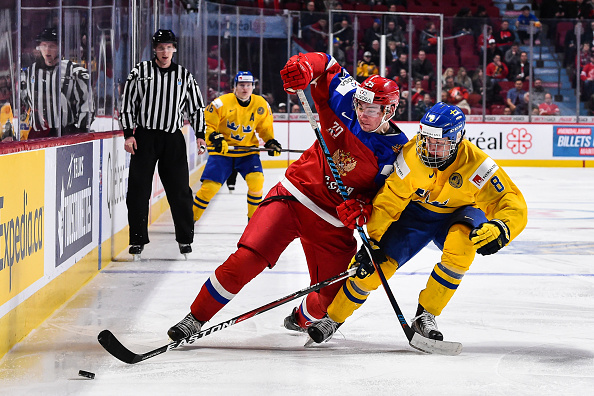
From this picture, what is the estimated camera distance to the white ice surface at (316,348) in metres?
2.65

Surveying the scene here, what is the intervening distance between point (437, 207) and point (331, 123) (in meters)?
0.49

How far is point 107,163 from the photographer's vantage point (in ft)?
16.2

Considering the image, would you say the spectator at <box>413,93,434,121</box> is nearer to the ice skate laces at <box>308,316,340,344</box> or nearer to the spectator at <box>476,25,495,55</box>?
the spectator at <box>476,25,495,55</box>

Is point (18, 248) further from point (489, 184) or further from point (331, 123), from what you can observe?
point (489, 184)

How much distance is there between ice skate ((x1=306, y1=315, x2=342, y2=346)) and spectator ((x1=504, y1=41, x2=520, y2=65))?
11.2 metres

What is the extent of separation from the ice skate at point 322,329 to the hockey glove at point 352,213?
15.5 inches

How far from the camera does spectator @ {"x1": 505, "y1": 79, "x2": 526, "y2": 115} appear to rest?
13.5 m

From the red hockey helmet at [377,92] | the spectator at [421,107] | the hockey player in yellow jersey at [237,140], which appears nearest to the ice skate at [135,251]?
the hockey player in yellow jersey at [237,140]

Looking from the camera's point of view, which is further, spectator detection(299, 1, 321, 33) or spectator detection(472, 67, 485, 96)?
spectator detection(472, 67, 485, 96)

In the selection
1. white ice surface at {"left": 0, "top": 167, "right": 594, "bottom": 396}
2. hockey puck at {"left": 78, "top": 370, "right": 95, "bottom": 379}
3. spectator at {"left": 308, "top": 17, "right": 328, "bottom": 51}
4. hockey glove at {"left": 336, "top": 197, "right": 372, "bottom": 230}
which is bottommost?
white ice surface at {"left": 0, "top": 167, "right": 594, "bottom": 396}

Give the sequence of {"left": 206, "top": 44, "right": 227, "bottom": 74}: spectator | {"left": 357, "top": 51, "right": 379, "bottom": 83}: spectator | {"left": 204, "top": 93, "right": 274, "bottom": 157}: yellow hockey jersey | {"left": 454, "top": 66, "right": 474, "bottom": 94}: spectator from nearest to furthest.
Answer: {"left": 204, "top": 93, "right": 274, "bottom": 157}: yellow hockey jersey
{"left": 206, "top": 44, "right": 227, "bottom": 74}: spectator
{"left": 357, "top": 51, "right": 379, "bottom": 83}: spectator
{"left": 454, "top": 66, "right": 474, "bottom": 94}: spectator

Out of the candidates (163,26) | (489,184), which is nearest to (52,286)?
(489,184)

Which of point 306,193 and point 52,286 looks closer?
point 306,193

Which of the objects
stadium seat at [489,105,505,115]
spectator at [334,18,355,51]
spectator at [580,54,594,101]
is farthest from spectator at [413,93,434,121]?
spectator at [580,54,594,101]
